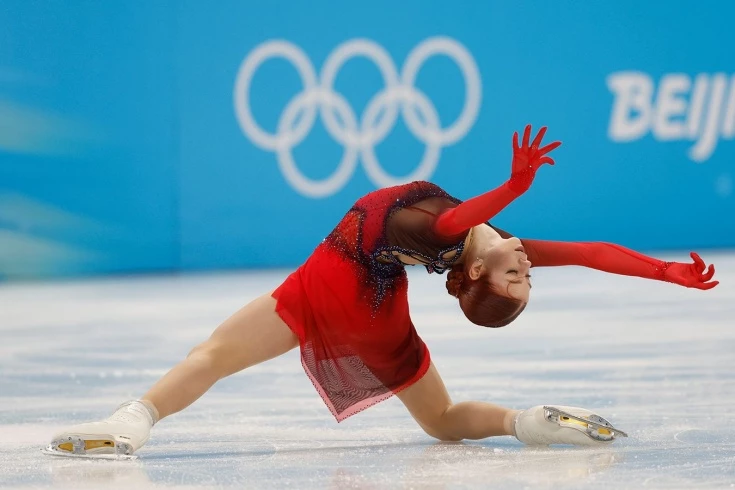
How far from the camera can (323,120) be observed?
9.78 metres

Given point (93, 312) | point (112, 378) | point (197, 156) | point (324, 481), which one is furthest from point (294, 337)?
point (197, 156)

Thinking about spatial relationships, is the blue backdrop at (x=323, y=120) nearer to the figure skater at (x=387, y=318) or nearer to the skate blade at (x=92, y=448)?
the figure skater at (x=387, y=318)

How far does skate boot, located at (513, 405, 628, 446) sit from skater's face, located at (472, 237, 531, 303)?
1.22ft

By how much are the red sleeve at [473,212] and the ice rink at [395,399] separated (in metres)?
0.63

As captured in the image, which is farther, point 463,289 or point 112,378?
point 112,378

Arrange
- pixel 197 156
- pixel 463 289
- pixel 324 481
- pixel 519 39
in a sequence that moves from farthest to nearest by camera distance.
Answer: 1. pixel 519 39
2. pixel 197 156
3. pixel 463 289
4. pixel 324 481

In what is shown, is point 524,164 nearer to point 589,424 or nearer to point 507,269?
point 507,269

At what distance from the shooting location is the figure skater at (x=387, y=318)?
3.35m

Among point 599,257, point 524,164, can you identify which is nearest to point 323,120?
point 599,257

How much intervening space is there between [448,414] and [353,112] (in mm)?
6350

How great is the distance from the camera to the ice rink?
3.04 meters

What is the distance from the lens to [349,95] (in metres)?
9.78

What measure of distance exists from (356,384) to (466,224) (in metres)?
0.80

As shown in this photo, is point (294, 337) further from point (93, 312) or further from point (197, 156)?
point (197, 156)
